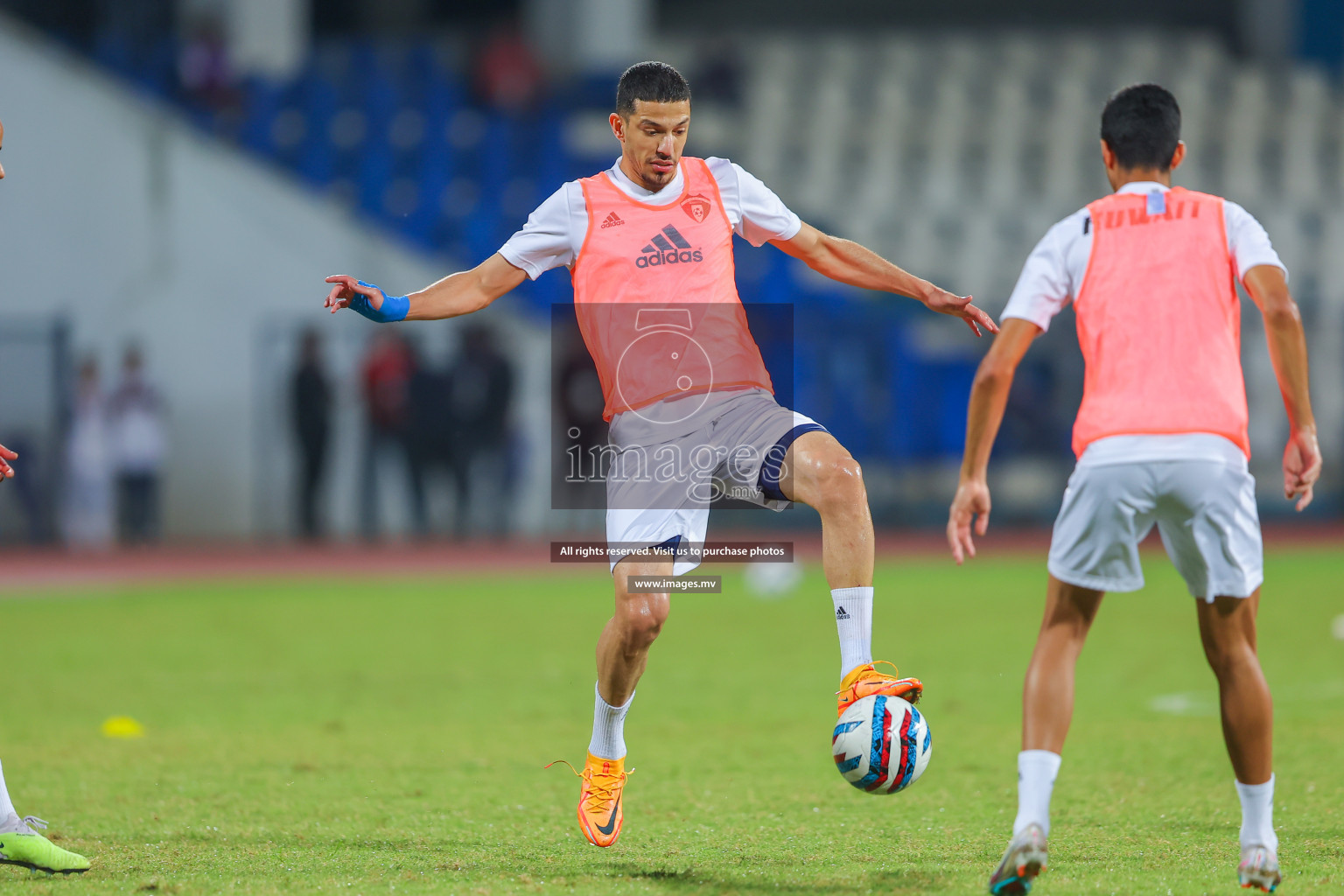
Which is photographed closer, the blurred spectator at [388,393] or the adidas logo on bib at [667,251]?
the adidas logo on bib at [667,251]

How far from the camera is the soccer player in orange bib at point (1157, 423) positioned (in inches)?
171

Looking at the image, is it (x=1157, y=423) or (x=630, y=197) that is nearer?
(x=1157, y=423)

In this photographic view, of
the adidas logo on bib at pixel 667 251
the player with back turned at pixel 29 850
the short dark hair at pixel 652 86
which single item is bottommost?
the player with back turned at pixel 29 850

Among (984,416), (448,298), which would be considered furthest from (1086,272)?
(448,298)

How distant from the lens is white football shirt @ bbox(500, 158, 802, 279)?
5.66 meters

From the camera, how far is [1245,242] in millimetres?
4406

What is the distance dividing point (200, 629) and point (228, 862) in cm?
779

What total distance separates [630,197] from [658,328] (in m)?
0.50

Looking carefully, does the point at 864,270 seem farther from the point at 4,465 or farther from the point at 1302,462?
the point at 4,465

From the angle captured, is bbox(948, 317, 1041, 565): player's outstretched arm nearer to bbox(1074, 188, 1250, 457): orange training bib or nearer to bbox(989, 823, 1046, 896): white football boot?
bbox(1074, 188, 1250, 457): orange training bib

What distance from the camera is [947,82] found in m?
24.7

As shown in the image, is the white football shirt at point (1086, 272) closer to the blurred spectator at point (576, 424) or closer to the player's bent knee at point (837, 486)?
the player's bent knee at point (837, 486)

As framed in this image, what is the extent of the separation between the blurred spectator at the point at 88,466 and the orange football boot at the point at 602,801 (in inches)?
558

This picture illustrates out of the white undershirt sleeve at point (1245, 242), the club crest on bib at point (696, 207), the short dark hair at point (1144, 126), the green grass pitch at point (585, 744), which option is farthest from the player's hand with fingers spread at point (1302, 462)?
the club crest on bib at point (696, 207)
